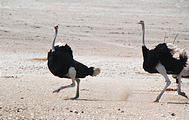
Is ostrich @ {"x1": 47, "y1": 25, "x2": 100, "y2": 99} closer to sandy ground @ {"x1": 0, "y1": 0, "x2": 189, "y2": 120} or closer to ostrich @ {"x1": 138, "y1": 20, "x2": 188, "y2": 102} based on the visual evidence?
sandy ground @ {"x1": 0, "y1": 0, "x2": 189, "y2": 120}

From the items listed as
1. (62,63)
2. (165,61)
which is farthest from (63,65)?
(165,61)

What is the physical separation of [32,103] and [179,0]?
57251 millimetres

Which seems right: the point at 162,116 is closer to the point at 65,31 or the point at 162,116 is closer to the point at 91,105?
the point at 91,105

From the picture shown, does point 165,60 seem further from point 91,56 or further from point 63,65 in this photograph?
point 91,56

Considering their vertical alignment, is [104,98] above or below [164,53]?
below

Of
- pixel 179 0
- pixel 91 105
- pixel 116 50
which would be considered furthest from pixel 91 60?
pixel 179 0

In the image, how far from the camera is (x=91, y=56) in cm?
2764

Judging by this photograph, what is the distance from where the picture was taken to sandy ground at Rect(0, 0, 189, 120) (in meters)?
11.1

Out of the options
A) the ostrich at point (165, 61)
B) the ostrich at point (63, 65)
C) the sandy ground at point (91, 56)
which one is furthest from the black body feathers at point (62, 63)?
the ostrich at point (165, 61)

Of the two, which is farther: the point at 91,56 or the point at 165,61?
the point at 91,56

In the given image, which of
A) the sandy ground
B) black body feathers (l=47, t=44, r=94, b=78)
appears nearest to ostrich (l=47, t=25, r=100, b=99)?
black body feathers (l=47, t=44, r=94, b=78)

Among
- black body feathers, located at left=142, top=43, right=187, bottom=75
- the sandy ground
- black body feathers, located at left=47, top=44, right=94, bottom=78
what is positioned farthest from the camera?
black body feathers, located at left=47, top=44, right=94, bottom=78

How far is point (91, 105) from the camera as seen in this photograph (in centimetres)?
1179

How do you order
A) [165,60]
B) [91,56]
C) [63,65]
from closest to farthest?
[165,60], [63,65], [91,56]
